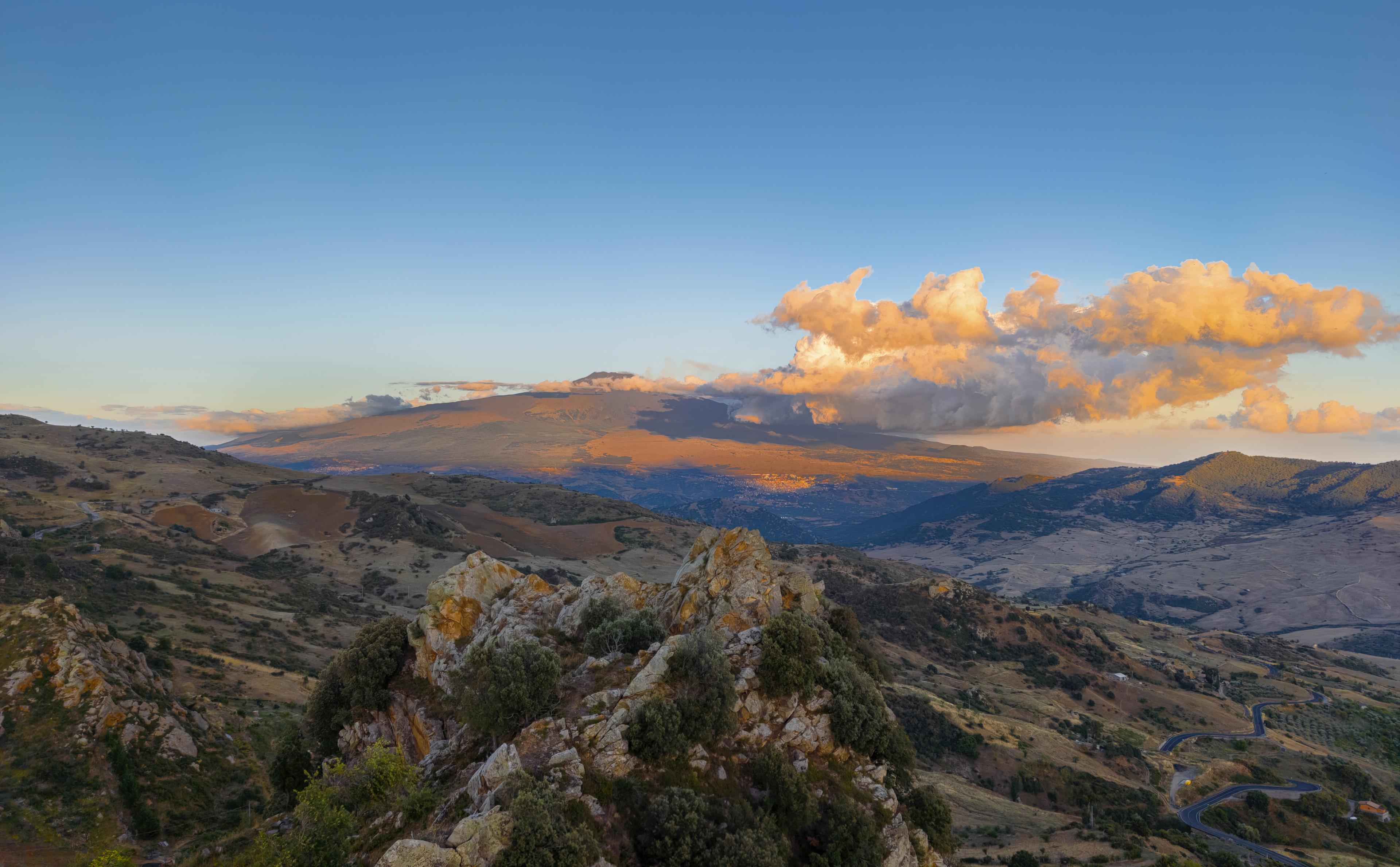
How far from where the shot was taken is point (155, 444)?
577 feet

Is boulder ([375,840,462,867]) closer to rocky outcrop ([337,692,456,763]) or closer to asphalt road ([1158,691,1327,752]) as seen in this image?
rocky outcrop ([337,692,456,763])

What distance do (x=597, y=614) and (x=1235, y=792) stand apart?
7849 cm

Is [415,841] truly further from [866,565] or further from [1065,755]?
[866,565]

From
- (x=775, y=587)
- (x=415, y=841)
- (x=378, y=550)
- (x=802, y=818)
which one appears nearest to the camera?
(x=415, y=841)

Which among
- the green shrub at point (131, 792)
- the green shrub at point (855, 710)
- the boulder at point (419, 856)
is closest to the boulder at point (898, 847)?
the green shrub at point (855, 710)

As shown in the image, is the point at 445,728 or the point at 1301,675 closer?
the point at 445,728

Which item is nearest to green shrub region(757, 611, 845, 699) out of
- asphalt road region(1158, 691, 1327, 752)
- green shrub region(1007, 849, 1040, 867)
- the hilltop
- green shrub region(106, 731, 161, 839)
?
the hilltop

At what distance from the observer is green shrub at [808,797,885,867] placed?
1967cm

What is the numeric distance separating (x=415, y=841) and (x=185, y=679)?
140ft

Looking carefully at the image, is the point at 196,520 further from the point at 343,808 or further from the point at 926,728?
the point at 926,728

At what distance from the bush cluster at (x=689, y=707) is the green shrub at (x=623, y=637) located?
4.88 m

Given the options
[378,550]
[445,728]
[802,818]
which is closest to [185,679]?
[445,728]

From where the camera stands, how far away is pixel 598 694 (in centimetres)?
2150

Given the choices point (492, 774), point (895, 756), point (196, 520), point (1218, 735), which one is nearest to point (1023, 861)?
point (895, 756)
